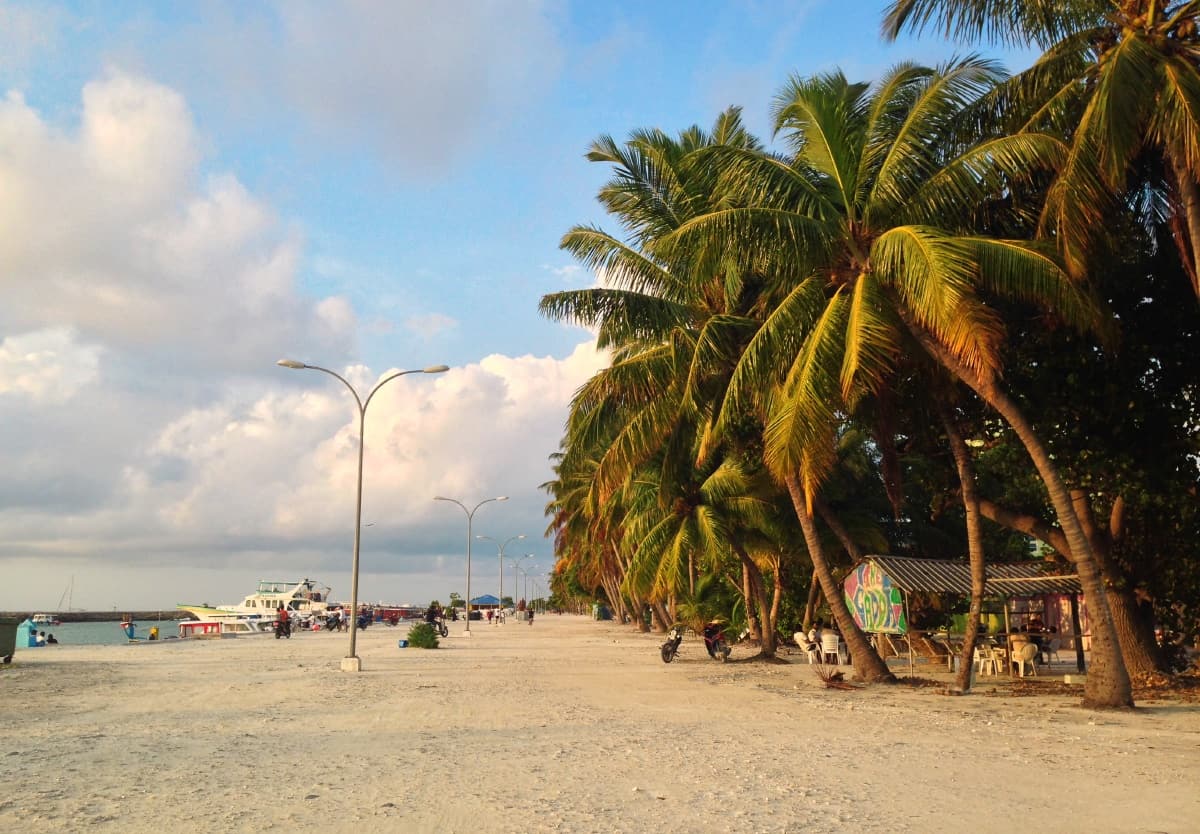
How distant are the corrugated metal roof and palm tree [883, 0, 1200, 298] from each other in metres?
7.43

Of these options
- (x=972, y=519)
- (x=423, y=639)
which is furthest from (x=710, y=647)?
(x=423, y=639)

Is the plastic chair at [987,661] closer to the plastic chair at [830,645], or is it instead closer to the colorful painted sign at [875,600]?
the colorful painted sign at [875,600]

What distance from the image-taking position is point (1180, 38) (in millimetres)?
12695

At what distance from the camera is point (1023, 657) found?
1956 centimetres

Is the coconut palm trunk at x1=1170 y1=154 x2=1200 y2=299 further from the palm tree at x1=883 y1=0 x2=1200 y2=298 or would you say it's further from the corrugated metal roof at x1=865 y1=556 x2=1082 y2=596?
the corrugated metal roof at x1=865 y1=556 x2=1082 y2=596

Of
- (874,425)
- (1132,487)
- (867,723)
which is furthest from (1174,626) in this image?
(867,723)

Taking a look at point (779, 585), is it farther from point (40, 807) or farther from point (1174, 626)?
point (40, 807)

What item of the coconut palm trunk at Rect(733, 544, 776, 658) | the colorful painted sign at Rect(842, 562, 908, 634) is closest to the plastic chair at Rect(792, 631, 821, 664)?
the coconut palm trunk at Rect(733, 544, 776, 658)

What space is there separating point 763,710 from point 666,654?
38.7ft

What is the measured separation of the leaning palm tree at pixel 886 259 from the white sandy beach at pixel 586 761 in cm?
341

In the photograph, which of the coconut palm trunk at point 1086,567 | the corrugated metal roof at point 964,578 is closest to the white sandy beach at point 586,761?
the coconut palm trunk at point 1086,567

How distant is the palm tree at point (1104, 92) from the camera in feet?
37.4

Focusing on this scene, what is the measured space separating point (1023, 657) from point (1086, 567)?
7.11 metres

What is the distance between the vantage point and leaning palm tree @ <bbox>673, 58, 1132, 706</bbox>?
1267cm
